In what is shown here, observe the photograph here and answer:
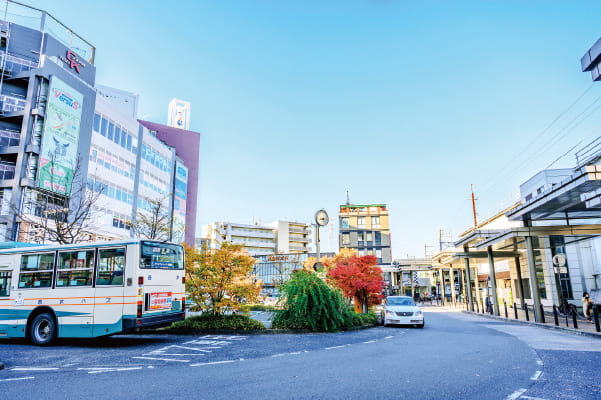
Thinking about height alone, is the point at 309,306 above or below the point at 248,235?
below

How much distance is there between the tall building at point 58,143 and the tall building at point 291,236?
58.4m

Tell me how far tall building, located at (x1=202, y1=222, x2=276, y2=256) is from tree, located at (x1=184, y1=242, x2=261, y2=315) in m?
88.7

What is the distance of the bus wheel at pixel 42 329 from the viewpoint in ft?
36.3

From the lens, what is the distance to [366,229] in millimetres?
91062

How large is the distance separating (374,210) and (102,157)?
65749 mm

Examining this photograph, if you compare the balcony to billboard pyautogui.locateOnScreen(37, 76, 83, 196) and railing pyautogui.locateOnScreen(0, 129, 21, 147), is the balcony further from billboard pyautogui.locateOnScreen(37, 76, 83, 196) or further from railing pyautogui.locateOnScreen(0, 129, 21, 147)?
billboard pyautogui.locateOnScreen(37, 76, 83, 196)

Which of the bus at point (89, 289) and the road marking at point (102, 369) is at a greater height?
the bus at point (89, 289)

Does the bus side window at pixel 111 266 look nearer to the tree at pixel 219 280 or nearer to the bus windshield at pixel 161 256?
the bus windshield at pixel 161 256

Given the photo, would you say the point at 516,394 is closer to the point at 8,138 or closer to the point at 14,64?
the point at 8,138

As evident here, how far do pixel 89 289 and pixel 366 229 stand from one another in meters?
83.4

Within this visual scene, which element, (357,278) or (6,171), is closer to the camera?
(357,278)

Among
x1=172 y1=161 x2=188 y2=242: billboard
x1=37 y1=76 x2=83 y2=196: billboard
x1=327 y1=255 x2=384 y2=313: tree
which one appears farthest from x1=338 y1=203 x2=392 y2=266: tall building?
x1=327 y1=255 x2=384 y2=313: tree

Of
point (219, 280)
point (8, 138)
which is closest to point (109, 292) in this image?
point (219, 280)

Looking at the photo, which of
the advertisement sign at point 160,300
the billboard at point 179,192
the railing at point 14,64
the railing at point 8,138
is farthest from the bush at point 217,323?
the billboard at point 179,192
